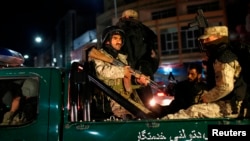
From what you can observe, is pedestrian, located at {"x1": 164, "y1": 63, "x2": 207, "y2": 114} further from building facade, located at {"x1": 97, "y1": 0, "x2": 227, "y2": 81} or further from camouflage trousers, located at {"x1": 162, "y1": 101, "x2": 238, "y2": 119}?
building facade, located at {"x1": 97, "y1": 0, "x2": 227, "y2": 81}

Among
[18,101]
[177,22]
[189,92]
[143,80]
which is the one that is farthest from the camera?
[177,22]

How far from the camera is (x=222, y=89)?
10.6ft

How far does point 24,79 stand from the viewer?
9.71 feet

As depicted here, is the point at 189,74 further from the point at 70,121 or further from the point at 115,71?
the point at 70,121

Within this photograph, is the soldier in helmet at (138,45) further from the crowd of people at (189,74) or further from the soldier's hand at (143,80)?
the soldier's hand at (143,80)

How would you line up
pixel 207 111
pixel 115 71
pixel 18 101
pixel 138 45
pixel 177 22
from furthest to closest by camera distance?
1. pixel 177 22
2. pixel 138 45
3. pixel 115 71
4. pixel 207 111
5. pixel 18 101

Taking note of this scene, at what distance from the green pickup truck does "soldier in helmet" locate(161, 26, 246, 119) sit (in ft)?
1.57

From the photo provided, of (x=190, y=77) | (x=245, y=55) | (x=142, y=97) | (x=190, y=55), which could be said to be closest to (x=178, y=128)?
(x=245, y=55)

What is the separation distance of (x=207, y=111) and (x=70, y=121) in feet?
4.29

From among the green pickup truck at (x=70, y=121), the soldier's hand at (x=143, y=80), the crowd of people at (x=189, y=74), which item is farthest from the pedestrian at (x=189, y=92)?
the green pickup truck at (x=70, y=121)

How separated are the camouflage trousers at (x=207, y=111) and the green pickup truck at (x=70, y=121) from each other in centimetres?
46

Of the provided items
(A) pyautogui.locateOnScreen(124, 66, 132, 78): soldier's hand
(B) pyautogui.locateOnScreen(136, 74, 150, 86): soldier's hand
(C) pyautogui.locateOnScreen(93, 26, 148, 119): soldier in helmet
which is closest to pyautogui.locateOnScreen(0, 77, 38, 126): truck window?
(C) pyautogui.locateOnScreen(93, 26, 148, 119): soldier in helmet

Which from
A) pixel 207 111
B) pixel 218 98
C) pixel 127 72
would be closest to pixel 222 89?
pixel 218 98

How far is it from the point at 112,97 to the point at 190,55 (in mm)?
23258
